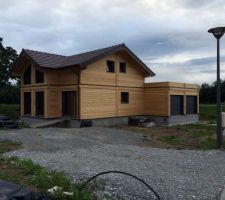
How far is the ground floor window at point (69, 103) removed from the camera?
2250cm

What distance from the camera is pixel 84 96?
21.9 m

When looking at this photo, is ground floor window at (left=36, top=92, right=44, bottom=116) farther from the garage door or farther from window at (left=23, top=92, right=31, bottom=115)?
the garage door

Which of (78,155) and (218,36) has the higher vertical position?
(218,36)

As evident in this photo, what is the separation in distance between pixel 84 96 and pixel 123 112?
4.02m

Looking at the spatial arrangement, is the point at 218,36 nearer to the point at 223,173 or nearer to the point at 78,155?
the point at 223,173

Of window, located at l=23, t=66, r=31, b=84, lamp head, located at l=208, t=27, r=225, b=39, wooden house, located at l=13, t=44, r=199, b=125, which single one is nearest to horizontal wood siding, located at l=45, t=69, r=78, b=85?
wooden house, located at l=13, t=44, r=199, b=125

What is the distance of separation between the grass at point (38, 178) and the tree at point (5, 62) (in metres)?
27.3

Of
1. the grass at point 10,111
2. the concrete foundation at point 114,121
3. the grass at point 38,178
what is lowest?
the grass at point 38,178

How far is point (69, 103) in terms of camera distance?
2308 cm

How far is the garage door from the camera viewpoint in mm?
25644

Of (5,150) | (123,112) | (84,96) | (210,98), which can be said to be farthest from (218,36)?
(210,98)

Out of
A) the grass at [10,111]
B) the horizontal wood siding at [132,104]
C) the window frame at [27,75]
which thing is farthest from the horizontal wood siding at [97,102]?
the grass at [10,111]

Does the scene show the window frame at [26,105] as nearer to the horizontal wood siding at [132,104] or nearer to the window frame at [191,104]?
the horizontal wood siding at [132,104]

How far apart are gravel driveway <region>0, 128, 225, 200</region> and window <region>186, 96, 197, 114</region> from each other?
15.2 meters
